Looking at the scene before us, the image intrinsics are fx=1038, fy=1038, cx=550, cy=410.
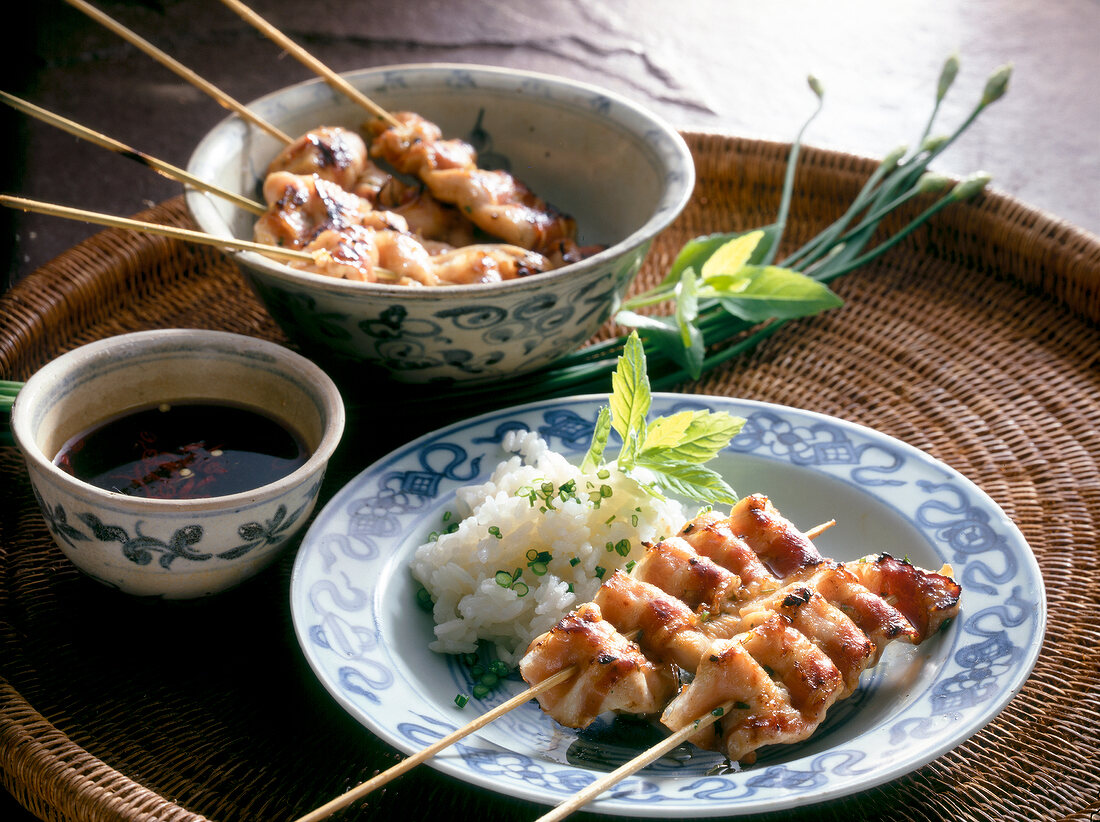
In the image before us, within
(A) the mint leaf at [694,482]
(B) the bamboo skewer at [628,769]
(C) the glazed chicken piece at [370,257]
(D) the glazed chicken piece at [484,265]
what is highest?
(D) the glazed chicken piece at [484,265]

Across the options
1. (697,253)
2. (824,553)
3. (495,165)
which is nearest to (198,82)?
(495,165)

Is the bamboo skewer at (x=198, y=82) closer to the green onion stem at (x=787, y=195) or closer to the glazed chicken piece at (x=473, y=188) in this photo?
the glazed chicken piece at (x=473, y=188)

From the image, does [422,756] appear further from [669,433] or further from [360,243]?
[360,243]

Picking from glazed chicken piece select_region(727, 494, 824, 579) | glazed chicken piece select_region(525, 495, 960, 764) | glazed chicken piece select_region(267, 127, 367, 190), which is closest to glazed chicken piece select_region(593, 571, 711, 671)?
glazed chicken piece select_region(525, 495, 960, 764)

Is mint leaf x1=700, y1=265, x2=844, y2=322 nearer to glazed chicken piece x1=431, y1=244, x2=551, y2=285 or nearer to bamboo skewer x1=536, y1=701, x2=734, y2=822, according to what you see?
glazed chicken piece x1=431, y1=244, x2=551, y2=285

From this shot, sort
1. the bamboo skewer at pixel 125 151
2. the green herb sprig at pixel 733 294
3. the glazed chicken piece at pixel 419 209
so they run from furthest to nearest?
Answer: the glazed chicken piece at pixel 419 209, the green herb sprig at pixel 733 294, the bamboo skewer at pixel 125 151

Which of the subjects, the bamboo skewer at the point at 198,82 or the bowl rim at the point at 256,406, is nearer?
the bowl rim at the point at 256,406

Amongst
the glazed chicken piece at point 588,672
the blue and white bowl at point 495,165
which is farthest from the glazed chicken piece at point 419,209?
the glazed chicken piece at point 588,672
